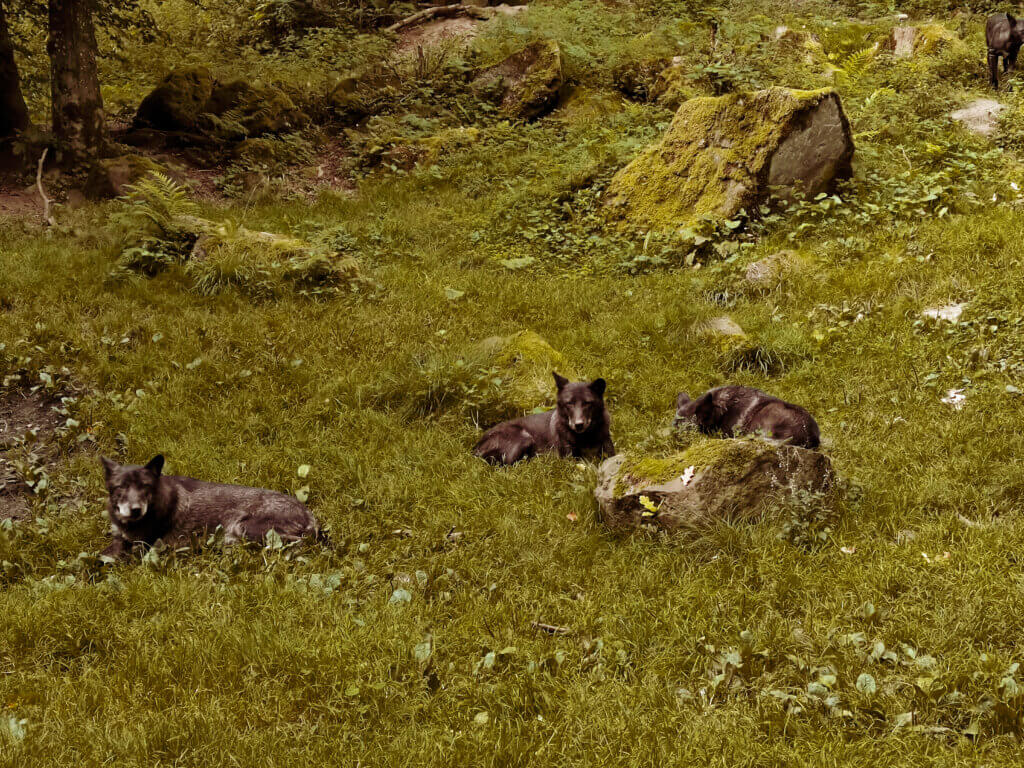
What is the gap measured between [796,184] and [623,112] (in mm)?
6851

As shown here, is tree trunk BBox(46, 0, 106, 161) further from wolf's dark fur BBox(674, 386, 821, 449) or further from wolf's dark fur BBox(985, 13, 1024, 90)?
wolf's dark fur BBox(985, 13, 1024, 90)

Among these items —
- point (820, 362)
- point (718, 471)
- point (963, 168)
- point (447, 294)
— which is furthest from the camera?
point (963, 168)

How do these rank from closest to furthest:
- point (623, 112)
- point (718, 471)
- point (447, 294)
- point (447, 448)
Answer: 1. point (718, 471)
2. point (447, 448)
3. point (447, 294)
4. point (623, 112)

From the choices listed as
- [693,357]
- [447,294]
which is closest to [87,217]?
[447,294]

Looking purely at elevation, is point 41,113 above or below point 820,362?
above

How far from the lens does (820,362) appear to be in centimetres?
888

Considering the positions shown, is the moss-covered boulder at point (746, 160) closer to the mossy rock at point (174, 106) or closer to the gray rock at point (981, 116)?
the gray rock at point (981, 116)

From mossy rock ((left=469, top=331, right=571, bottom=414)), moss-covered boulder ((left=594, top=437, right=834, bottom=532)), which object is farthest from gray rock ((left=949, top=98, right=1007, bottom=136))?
moss-covered boulder ((left=594, top=437, right=834, bottom=532))

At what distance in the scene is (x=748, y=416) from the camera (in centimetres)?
739

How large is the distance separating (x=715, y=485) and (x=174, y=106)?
15.7 m

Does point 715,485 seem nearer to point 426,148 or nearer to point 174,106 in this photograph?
point 426,148

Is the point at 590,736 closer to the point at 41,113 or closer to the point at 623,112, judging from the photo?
the point at 623,112

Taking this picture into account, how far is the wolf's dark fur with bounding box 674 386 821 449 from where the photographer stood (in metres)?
6.90

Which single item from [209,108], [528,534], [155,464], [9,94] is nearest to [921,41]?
[209,108]
